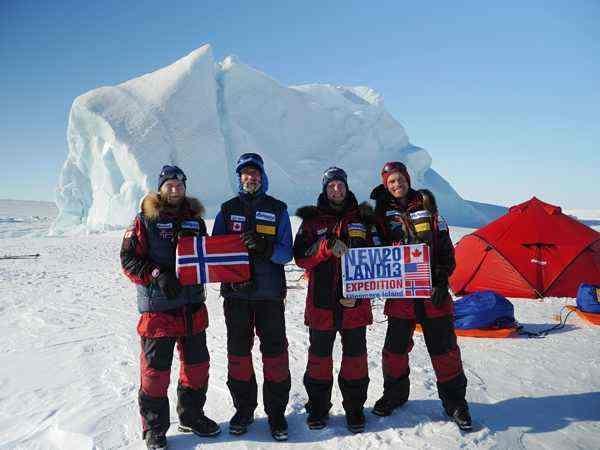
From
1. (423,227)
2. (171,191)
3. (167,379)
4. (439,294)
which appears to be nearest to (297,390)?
(167,379)

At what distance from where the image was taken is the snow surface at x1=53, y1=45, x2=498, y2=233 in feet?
75.0

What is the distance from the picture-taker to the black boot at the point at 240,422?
2.97 meters

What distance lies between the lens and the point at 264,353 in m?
3.06

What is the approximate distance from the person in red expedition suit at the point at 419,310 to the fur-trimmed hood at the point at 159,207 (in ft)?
4.72

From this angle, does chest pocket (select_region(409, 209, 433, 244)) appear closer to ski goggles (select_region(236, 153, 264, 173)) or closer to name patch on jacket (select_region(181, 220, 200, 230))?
ski goggles (select_region(236, 153, 264, 173))

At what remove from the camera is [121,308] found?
6871 mm

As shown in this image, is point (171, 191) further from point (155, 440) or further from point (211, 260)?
point (155, 440)

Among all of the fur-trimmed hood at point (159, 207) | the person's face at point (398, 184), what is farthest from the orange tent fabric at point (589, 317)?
the fur-trimmed hood at point (159, 207)

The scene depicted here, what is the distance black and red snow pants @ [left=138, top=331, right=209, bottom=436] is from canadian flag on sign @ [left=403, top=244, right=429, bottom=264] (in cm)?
168

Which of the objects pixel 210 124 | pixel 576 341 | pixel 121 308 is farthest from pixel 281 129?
pixel 576 341

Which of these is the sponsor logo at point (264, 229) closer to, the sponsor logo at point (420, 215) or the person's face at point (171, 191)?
the person's face at point (171, 191)

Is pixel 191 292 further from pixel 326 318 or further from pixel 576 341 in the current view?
pixel 576 341

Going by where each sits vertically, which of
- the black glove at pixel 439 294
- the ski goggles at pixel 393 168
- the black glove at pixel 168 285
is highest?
the ski goggles at pixel 393 168

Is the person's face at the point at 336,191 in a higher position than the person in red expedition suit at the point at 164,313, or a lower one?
higher
